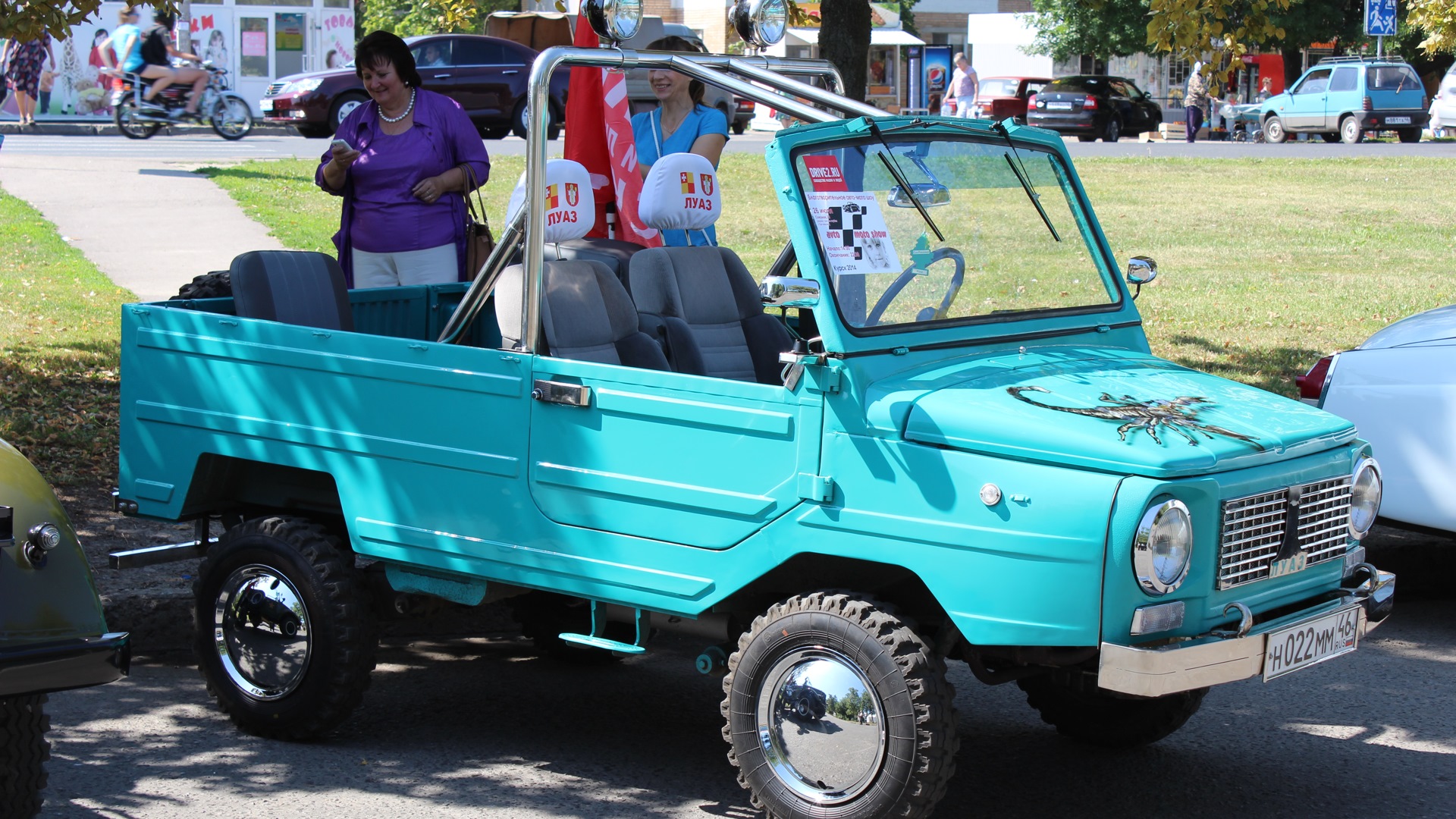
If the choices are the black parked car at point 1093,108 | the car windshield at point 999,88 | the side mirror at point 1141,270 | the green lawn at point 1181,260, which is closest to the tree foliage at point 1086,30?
the car windshield at point 999,88

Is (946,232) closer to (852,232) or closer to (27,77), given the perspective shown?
(852,232)

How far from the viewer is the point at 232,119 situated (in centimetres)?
2639

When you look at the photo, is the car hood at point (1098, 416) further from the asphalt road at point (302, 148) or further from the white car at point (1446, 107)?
the white car at point (1446, 107)

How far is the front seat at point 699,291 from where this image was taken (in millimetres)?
5715

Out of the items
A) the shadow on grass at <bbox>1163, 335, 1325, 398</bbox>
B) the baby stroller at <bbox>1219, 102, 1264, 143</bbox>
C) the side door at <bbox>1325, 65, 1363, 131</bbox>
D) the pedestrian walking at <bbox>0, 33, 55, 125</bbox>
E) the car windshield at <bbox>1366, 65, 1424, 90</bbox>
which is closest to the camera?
the shadow on grass at <bbox>1163, 335, 1325, 398</bbox>

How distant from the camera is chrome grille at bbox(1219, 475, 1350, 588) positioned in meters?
4.07

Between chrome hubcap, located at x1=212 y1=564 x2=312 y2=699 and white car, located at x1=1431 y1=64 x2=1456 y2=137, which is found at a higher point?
white car, located at x1=1431 y1=64 x2=1456 y2=137

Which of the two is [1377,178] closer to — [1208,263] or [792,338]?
[1208,263]

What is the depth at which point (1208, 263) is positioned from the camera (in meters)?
15.6

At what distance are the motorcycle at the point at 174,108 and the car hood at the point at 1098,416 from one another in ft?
74.5

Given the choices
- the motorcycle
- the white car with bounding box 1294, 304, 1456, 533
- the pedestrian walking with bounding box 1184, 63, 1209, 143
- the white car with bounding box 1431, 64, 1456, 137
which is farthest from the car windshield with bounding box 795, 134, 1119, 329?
the white car with bounding box 1431, 64, 1456, 137

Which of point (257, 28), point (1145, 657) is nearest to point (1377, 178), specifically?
point (1145, 657)

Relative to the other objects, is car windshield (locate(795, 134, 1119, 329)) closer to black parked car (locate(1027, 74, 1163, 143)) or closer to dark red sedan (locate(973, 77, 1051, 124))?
black parked car (locate(1027, 74, 1163, 143))

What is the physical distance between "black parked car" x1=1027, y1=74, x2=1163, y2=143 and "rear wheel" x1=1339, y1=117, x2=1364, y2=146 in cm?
441
